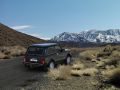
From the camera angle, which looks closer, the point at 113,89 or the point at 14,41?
the point at 113,89

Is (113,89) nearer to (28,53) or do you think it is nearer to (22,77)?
(22,77)

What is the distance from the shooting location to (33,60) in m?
21.6

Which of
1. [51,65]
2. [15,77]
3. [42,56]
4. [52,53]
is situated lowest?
[15,77]

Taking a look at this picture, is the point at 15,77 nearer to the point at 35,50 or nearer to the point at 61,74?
the point at 61,74

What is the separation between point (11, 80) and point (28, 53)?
16.1 ft

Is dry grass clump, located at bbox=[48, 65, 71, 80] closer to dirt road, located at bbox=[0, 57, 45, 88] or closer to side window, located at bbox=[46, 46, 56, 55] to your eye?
dirt road, located at bbox=[0, 57, 45, 88]

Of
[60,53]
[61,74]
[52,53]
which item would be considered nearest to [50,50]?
[52,53]

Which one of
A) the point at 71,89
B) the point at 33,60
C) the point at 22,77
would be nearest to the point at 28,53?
the point at 33,60

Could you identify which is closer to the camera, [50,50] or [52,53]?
[50,50]

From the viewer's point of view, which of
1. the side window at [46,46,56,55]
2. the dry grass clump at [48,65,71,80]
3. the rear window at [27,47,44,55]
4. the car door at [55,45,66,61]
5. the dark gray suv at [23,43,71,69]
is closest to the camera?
the dry grass clump at [48,65,71,80]

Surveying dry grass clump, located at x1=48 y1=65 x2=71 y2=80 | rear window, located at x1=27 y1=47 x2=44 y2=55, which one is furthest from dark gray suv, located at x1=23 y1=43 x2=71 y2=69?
dry grass clump, located at x1=48 y1=65 x2=71 y2=80

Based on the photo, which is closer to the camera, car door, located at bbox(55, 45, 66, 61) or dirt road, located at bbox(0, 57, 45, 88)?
dirt road, located at bbox(0, 57, 45, 88)

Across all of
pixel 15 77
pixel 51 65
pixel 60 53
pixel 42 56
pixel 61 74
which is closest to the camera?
pixel 61 74

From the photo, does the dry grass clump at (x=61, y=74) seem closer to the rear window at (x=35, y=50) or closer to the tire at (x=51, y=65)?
the tire at (x=51, y=65)
